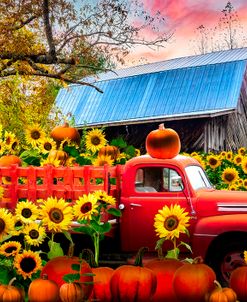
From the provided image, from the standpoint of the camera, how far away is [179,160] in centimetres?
870

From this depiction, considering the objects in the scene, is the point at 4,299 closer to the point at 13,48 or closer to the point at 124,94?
the point at 13,48

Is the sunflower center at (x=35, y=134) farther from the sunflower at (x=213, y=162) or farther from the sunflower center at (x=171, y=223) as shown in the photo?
the sunflower center at (x=171, y=223)

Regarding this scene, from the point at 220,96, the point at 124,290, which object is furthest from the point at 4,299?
the point at 220,96

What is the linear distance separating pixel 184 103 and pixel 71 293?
24946 mm

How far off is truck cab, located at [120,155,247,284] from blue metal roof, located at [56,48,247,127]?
1696 centimetres

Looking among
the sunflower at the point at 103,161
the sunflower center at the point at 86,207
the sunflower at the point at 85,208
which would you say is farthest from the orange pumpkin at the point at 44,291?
the sunflower at the point at 103,161

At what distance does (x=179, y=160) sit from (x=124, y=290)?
596 centimetres

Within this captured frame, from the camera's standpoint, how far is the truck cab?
8062 mm

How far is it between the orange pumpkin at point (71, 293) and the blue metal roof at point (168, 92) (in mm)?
22934

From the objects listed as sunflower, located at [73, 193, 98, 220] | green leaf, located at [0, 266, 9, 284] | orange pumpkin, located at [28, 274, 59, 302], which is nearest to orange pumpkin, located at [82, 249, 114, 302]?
orange pumpkin, located at [28, 274, 59, 302]

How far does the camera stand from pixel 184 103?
1076 inches

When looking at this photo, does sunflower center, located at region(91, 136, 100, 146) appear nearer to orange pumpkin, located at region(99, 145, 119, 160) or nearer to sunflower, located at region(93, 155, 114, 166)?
orange pumpkin, located at region(99, 145, 119, 160)

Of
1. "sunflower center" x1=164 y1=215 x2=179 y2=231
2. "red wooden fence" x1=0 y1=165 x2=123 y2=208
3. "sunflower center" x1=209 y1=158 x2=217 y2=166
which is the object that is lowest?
"sunflower center" x1=164 y1=215 x2=179 y2=231

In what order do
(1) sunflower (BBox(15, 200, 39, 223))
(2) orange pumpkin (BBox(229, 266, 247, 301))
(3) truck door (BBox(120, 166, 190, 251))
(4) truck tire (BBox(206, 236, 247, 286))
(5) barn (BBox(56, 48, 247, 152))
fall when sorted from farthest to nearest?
1. (5) barn (BBox(56, 48, 247, 152))
2. (3) truck door (BBox(120, 166, 190, 251))
3. (4) truck tire (BBox(206, 236, 247, 286))
4. (1) sunflower (BBox(15, 200, 39, 223))
5. (2) orange pumpkin (BBox(229, 266, 247, 301))
